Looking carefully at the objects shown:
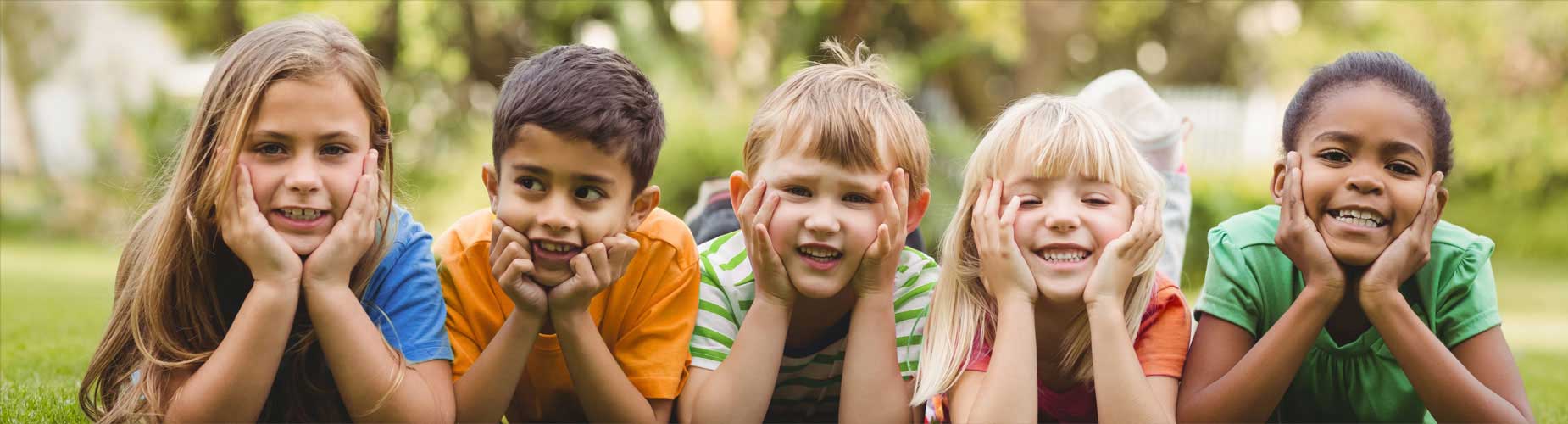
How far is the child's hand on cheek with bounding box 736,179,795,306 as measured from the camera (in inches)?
111

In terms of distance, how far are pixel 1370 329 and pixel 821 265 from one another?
4.53 feet

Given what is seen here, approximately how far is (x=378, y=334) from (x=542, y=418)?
2.50 ft

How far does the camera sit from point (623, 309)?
10.00ft

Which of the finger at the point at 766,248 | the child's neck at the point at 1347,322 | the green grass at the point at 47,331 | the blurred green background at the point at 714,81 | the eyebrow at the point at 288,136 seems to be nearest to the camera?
the eyebrow at the point at 288,136

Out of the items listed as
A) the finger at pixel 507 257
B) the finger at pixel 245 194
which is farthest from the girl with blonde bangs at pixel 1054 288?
the finger at pixel 245 194

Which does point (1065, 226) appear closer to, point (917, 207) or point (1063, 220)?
point (1063, 220)

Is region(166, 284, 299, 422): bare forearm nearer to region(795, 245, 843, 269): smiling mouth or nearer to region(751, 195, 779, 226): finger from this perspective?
region(751, 195, 779, 226): finger

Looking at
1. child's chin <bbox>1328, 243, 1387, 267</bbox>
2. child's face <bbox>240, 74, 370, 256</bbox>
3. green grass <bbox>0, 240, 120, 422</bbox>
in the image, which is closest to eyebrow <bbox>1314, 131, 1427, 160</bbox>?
child's chin <bbox>1328, 243, 1387, 267</bbox>

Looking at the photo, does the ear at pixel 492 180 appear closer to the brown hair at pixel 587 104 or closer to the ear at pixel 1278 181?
the brown hair at pixel 587 104

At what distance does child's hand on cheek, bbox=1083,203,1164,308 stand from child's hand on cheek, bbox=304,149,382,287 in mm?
1656

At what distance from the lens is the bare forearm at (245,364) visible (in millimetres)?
2484

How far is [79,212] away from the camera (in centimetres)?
1400

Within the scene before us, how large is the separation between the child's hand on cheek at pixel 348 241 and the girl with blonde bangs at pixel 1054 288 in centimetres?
136

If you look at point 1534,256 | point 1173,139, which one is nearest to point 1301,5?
point 1534,256
